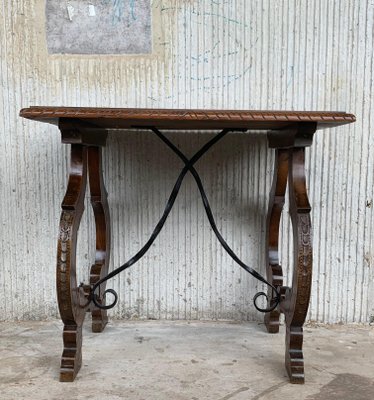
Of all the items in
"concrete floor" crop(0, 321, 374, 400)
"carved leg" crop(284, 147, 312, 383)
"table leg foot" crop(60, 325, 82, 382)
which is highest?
"carved leg" crop(284, 147, 312, 383)

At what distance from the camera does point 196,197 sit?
1.68m

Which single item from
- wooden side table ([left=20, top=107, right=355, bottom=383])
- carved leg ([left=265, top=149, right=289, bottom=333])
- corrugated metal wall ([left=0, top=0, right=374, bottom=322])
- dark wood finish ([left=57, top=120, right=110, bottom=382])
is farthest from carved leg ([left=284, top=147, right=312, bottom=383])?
dark wood finish ([left=57, top=120, right=110, bottom=382])

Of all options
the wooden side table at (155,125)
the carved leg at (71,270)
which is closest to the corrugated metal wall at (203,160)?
the wooden side table at (155,125)

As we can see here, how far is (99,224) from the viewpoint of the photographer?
1594 mm

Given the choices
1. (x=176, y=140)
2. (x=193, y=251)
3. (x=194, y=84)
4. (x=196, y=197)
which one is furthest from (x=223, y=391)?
(x=194, y=84)

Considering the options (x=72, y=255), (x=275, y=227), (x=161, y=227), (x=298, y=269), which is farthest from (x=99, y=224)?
(x=298, y=269)

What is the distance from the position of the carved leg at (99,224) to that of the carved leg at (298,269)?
0.64m

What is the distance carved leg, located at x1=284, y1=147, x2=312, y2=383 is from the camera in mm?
1186

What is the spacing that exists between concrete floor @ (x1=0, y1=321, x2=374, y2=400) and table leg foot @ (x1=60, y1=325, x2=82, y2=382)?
2 centimetres

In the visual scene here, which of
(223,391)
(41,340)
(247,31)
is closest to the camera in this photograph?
(223,391)

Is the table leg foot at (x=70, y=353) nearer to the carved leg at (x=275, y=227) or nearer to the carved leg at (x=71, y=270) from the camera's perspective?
the carved leg at (x=71, y=270)

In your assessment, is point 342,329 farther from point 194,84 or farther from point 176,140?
point 194,84

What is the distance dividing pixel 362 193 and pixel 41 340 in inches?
48.3

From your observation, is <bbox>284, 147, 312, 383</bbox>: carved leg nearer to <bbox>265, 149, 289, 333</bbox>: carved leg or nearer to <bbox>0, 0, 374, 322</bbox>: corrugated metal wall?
<bbox>265, 149, 289, 333</bbox>: carved leg
